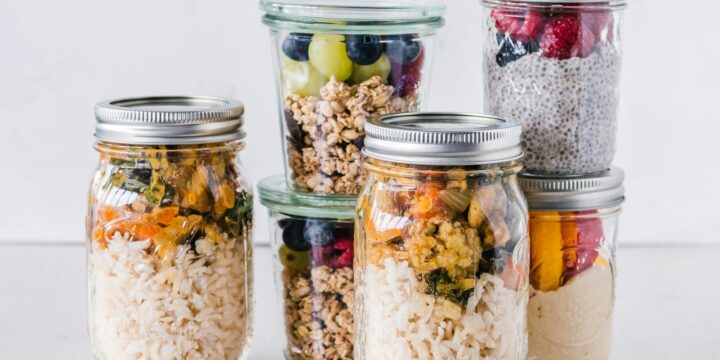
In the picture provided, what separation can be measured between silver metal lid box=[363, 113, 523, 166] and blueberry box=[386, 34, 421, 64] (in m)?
0.16

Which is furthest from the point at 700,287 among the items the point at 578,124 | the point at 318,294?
the point at 318,294

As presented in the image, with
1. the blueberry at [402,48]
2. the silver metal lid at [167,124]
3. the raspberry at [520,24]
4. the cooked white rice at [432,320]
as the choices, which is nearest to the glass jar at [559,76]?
the raspberry at [520,24]

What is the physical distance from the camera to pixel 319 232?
1.33m

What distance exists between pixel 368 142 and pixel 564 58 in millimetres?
284

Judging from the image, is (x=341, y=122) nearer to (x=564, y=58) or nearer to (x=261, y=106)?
(x=564, y=58)

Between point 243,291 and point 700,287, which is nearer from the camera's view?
point 243,291

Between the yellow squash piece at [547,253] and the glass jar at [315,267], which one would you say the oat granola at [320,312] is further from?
A: the yellow squash piece at [547,253]

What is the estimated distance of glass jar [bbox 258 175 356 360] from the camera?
1326 mm

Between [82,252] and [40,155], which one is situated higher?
[40,155]

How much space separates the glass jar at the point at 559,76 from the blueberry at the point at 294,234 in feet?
1.03

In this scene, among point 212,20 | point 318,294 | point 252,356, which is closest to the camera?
point 318,294

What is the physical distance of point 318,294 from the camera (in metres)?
1.35

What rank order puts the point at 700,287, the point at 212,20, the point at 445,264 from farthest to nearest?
the point at 212,20
the point at 700,287
the point at 445,264

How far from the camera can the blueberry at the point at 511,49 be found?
1250 mm
